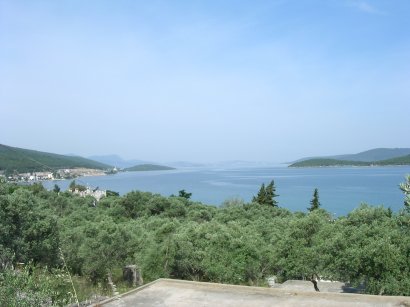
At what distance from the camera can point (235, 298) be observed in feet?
31.3

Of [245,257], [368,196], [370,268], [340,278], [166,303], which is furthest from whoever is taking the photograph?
[368,196]

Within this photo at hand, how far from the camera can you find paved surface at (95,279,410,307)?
898 centimetres

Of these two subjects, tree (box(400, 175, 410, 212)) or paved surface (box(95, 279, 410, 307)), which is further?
tree (box(400, 175, 410, 212))

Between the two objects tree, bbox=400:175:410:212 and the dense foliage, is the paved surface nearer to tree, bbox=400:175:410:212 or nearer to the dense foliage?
tree, bbox=400:175:410:212

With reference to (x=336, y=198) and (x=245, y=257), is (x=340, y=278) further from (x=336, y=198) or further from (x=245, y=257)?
(x=336, y=198)

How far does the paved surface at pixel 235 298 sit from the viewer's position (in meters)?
8.98

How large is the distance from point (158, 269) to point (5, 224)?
800 cm

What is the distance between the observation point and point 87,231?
85.8 ft

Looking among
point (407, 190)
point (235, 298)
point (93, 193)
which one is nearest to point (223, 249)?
point (407, 190)

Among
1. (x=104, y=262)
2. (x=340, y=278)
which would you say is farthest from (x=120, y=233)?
(x=340, y=278)

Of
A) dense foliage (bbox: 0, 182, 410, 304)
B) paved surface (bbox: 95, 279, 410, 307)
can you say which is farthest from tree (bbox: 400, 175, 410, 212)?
paved surface (bbox: 95, 279, 410, 307)

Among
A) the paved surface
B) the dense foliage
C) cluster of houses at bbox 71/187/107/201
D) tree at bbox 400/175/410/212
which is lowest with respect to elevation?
cluster of houses at bbox 71/187/107/201

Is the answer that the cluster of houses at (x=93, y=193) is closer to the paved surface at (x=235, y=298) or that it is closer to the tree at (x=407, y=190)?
the tree at (x=407, y=190)

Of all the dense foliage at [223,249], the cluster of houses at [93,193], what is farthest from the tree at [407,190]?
the cluster of houses at [93,193]
